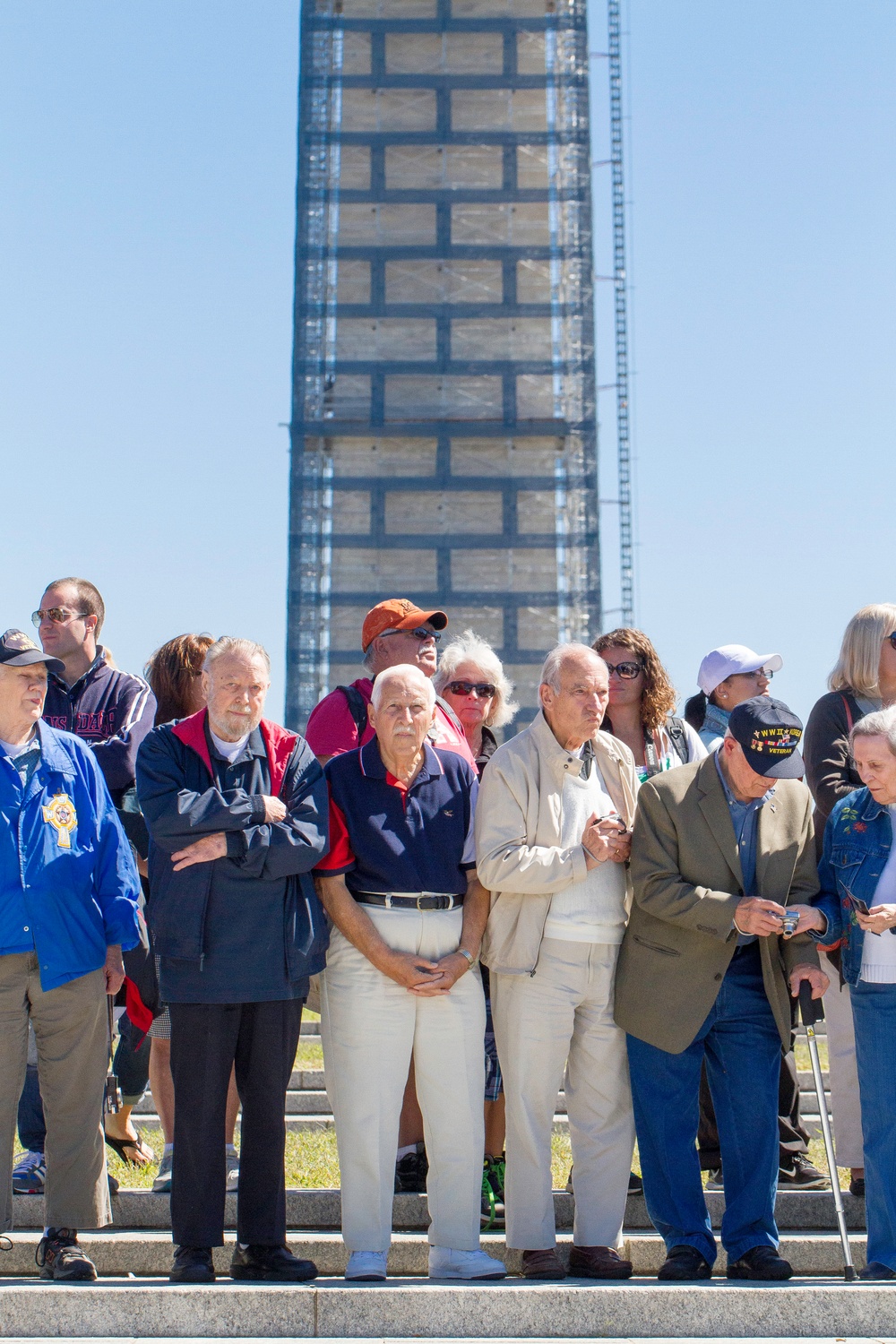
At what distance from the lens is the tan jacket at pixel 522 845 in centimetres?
480

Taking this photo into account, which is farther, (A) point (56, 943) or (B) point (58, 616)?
(B) point (58, 616)

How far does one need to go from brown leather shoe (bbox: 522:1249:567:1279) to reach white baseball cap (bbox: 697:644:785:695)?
2.46 metres

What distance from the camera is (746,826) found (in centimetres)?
502

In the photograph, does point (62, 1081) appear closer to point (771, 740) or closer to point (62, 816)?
point (62, 816)

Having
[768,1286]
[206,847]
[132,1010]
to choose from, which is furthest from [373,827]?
[768,1286]

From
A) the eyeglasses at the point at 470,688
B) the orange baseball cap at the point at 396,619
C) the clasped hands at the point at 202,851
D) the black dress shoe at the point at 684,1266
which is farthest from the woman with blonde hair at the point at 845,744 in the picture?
the clasped hands at the point at 202,851

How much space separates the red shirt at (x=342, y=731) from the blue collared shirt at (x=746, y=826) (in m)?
0.91

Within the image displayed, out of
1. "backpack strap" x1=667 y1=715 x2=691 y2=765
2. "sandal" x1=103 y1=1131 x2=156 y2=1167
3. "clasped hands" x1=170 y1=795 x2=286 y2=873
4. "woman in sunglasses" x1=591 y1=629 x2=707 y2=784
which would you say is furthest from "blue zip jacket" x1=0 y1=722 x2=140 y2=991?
"backpack strap" x1=667 y1=715 x2=691 y2=765

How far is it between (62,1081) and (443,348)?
4038 centimetres

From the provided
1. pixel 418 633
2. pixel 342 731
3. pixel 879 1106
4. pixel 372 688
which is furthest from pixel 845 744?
pixel 342 731

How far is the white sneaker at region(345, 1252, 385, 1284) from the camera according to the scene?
4.54 meters

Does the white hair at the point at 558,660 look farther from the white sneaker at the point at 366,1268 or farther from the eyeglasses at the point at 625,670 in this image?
the white sneaker at the point at 366,1268

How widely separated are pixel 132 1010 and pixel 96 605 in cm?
177

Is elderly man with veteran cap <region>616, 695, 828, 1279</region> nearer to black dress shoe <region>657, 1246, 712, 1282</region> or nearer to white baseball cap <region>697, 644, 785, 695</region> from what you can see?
black dress shoe <region>657, 1246, 712, 1282</region>
